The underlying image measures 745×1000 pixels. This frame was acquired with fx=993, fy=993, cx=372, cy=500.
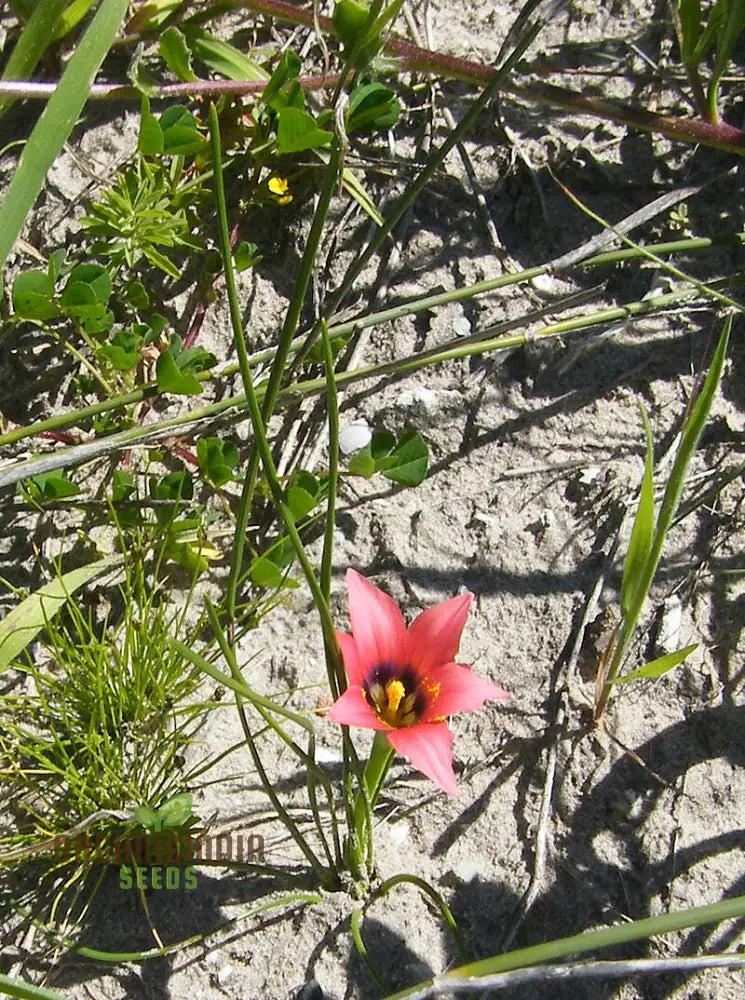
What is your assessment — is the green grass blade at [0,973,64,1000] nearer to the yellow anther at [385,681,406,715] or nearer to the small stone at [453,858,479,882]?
the yellow anther at [385,681,406,715]

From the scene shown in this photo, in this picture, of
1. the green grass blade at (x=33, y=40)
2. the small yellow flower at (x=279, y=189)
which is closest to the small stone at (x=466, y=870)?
the small yellow flower at (x=279, y=189)

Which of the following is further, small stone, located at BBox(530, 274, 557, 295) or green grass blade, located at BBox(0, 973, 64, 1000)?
small stone, located at BBox(530, 274, 557, 295)

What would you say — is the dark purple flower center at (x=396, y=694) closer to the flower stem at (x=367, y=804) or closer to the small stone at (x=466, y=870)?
the flower stem at (x=367, y=804)

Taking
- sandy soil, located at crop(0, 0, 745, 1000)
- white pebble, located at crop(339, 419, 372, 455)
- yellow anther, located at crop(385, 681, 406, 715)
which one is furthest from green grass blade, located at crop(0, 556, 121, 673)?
yellow anther, located at crop(385, 681, 406, 715)

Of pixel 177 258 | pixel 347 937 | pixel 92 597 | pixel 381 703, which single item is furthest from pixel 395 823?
pixel 177 258

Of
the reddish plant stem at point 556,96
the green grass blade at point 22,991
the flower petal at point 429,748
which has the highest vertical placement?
the reddish plant stem at point 556,96

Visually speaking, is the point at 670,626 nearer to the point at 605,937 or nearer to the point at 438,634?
the point at 438,634
